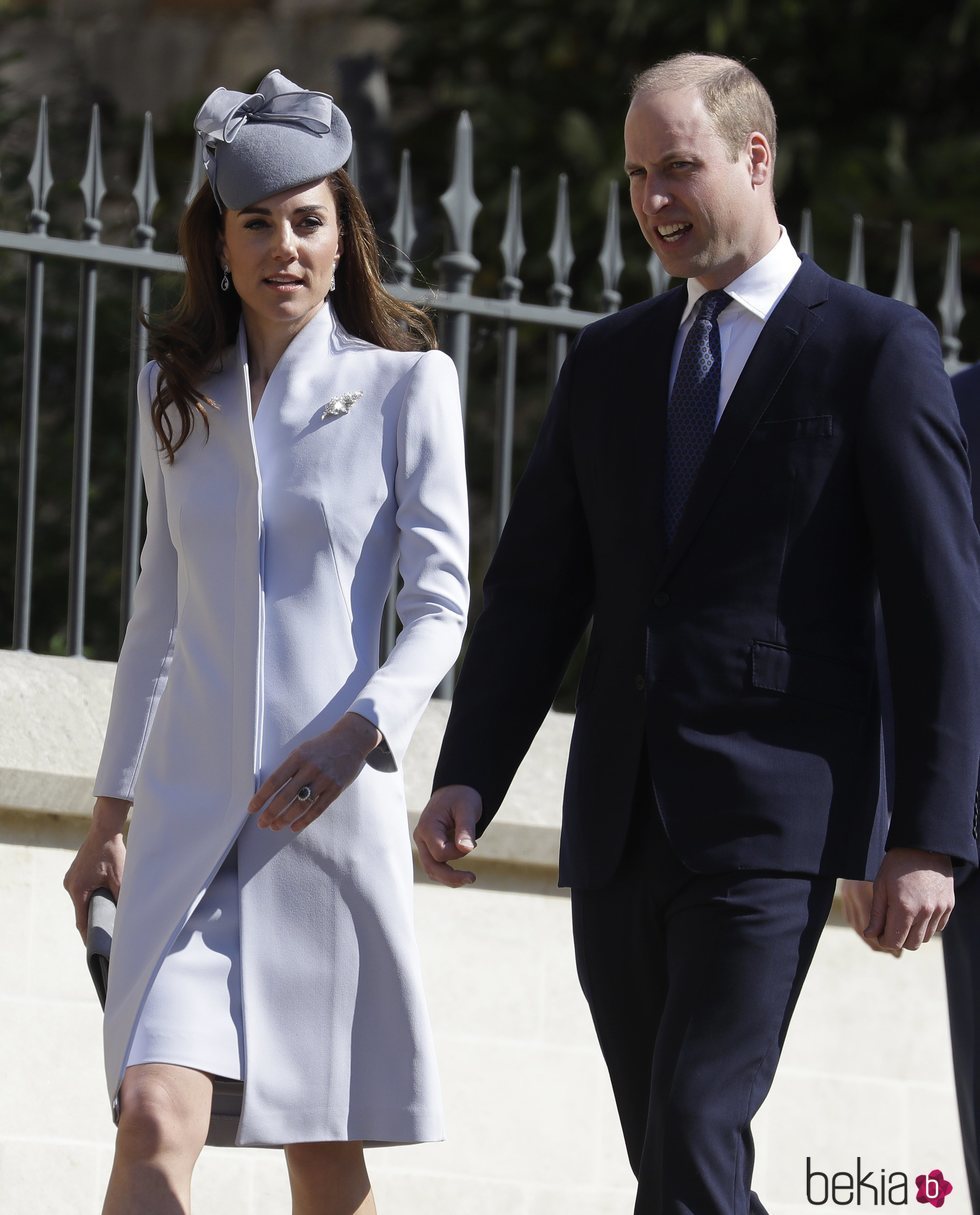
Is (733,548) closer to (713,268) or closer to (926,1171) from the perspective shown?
(713,268)

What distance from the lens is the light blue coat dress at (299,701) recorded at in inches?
122

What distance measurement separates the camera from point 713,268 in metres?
3.18

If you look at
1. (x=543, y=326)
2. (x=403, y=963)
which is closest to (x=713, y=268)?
(x=403, y=963)

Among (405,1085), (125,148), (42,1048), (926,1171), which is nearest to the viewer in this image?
(405,1085)

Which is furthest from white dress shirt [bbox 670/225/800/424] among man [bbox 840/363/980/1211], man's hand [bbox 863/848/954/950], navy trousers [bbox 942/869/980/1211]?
navy trousers [bbox 942/869/980/1211]

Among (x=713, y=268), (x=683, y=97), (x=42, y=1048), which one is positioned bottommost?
(x=42, y=1048)

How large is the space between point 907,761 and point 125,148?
22.8 feet

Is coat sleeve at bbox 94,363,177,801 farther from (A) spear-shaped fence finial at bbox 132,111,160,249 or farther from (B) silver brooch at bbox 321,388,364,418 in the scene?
(A) spear-shaped fence finial at bbox 132,111,160,249

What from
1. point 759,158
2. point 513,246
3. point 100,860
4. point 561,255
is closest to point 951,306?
point 561,255

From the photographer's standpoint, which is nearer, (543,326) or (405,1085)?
(405,1085)

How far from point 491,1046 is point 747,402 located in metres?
2.22

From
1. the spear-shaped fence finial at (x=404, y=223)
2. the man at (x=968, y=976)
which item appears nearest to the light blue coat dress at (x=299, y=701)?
the man at (x=968, y=976)

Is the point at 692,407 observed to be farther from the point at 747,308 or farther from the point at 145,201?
the point at 145,201

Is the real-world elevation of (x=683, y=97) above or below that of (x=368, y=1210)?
above
